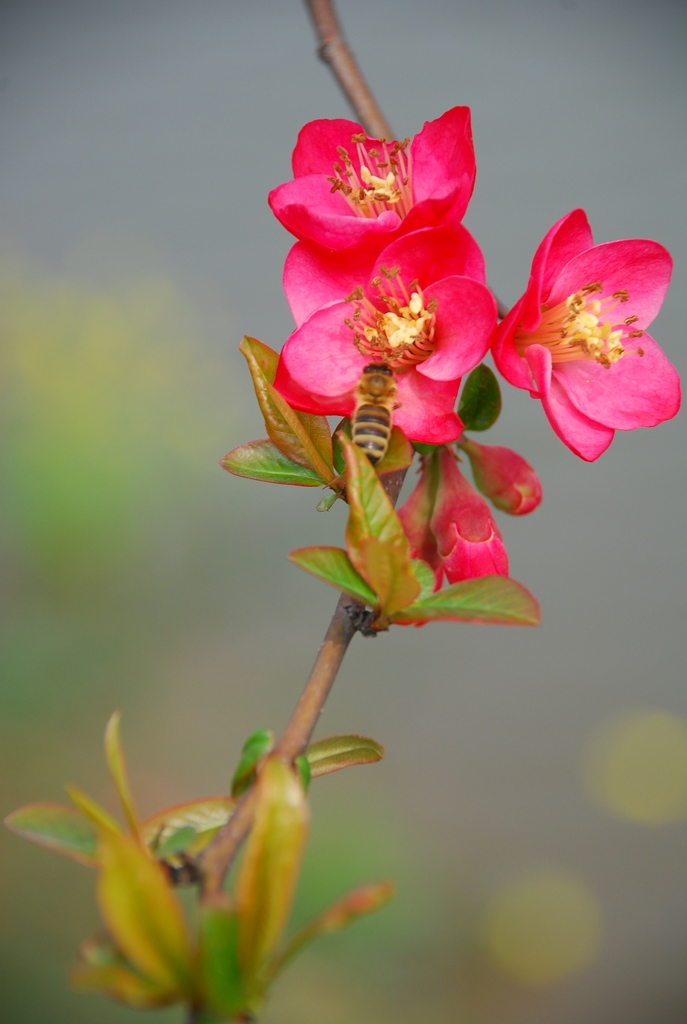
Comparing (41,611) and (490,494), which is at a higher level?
(41,611)

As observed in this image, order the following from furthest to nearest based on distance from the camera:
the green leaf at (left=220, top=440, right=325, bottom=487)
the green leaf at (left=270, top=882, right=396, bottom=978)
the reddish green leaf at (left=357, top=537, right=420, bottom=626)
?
the green leaf at (left=220, top=440, right=325, bottom=487)
the reddish green leaf at (left=357, top=537, right=420, bottom=626)
the green leaf at (left=270, top=882, right=396, bottom=978)

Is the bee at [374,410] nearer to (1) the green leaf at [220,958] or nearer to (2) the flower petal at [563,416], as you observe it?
(2) the flower petal at [563,416]

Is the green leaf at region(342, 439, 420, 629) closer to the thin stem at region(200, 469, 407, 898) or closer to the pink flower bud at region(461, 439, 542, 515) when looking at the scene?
the thin stem at region(200, 469, 407, 898)

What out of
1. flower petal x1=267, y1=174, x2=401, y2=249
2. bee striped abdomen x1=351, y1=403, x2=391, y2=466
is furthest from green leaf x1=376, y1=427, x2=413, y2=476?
flower petal x1=267, y1=174, x2=401, y2=249

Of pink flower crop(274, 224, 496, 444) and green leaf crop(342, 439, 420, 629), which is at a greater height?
pink flower crop(274, 224, 496, 444)

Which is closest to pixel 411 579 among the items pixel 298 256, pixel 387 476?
pixel 387 476

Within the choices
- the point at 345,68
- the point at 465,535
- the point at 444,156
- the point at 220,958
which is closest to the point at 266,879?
the point at 220,958

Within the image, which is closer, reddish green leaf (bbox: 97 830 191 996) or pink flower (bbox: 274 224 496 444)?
reddish green leaf (bbox: 97 830 191 996)

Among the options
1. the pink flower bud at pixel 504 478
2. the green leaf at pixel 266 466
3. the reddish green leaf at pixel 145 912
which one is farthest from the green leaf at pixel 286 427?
the reddish green leaf at pixel 145 912

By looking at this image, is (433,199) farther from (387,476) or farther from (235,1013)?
(235,1013)
